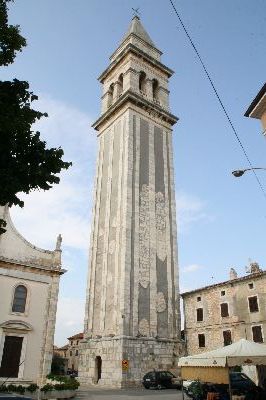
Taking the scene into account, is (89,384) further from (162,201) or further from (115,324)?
(162,201)

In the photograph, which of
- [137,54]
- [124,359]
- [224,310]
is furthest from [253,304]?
[137,54]

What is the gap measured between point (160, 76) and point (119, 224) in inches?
822

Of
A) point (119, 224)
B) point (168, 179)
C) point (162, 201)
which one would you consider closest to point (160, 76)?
point (168, 179)

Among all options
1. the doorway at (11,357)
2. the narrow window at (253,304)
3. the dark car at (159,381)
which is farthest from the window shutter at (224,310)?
the doorway at (11,357)

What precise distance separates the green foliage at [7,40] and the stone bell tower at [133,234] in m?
22.5

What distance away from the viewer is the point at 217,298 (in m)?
36.6

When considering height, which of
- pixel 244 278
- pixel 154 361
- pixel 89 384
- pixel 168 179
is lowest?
pixel 89 384

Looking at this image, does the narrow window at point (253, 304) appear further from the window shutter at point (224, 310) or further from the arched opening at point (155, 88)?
the arched opening at point (155, 88)

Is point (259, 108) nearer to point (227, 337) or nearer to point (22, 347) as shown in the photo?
point (22, 347)

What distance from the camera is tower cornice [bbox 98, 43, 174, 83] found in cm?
4059

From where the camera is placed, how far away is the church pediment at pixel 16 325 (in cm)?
2314

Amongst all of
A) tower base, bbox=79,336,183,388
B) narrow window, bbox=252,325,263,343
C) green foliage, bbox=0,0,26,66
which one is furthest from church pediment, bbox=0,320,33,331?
narrow window, bbox=252,325,263,343

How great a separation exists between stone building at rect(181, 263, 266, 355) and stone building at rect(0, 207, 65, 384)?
57.8ft

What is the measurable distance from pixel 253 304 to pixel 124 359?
44.7ft
